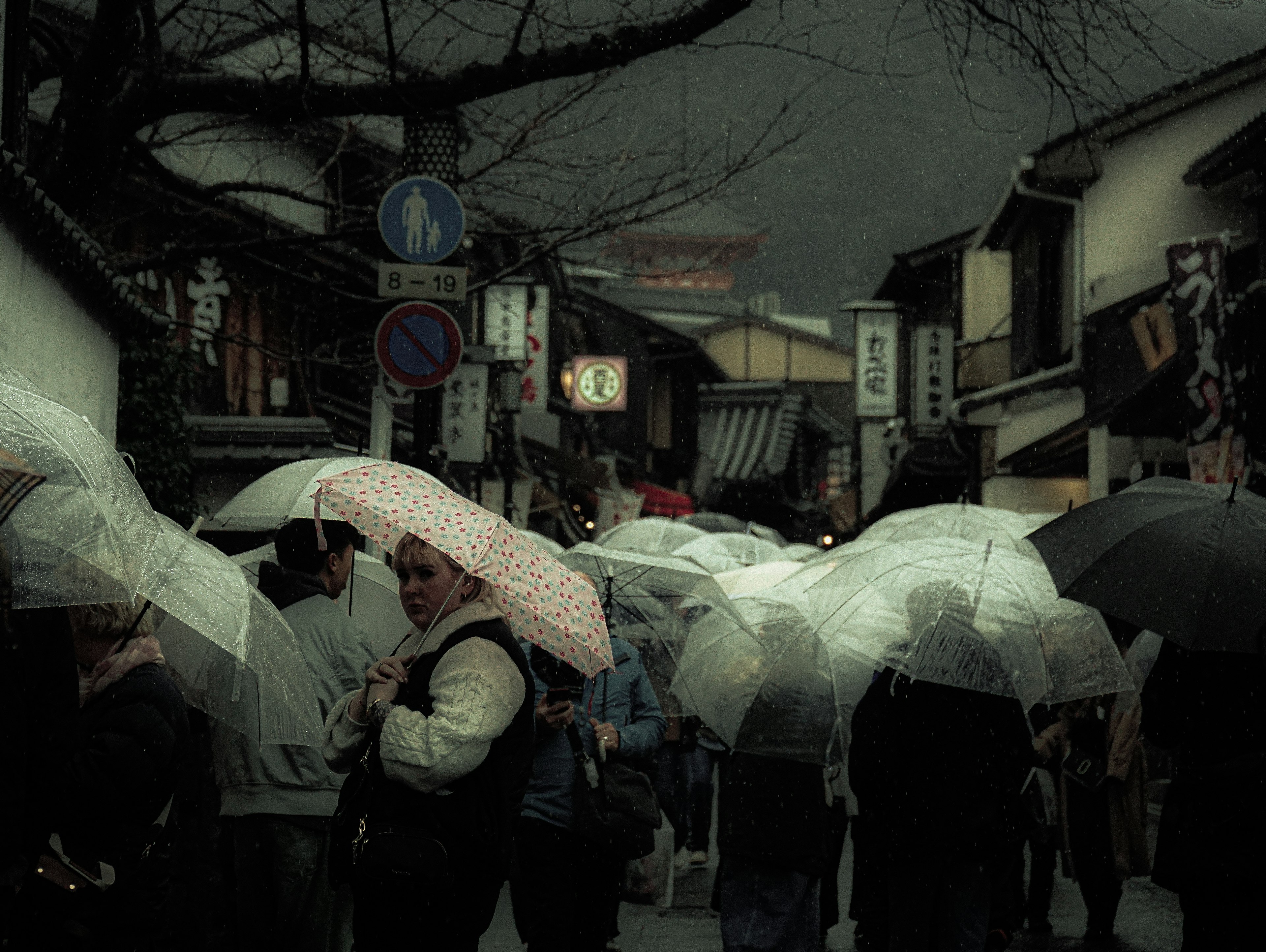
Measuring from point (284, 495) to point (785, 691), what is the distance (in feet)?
7.78

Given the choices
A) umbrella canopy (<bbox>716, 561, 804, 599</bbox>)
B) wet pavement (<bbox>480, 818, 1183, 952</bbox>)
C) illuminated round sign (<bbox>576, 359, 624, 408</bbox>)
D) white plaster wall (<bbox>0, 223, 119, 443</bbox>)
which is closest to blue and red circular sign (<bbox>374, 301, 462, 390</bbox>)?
white plaster wall (<bbox>0, 223, 119, 443</bbox>)

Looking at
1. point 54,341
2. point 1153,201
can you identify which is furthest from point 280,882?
point 1153,201

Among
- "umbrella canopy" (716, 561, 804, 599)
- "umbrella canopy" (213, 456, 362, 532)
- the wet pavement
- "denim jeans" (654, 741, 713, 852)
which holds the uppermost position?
"umbrella canopy" (213, 456, 362, 532)

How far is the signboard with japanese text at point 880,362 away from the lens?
29.0 meters

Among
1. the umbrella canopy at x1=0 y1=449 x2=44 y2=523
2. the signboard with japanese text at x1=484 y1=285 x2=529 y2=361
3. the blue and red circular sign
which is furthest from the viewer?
the signboard with japanese text at x1=484 y1=285 x2=529 y2=361

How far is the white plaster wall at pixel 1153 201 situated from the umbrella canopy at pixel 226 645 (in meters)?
14.3

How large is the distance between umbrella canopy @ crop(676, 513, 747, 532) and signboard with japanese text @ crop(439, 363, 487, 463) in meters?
3.99

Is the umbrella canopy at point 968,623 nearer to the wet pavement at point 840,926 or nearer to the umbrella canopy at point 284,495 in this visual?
the umbrella canopy at point 284,495

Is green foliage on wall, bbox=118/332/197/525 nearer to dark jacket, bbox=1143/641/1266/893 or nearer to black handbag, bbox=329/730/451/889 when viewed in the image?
black handbag, bbox=329/730/451/889

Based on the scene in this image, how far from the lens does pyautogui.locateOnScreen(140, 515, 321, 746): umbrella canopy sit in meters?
3.86

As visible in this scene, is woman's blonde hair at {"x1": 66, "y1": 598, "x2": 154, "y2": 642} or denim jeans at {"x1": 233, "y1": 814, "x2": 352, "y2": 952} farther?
denim jeans at {"x1": 233, "y1": 814, "x2": 352, "y2": 952}

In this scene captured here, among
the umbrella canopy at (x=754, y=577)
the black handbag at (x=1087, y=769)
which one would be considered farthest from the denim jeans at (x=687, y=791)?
the black handbag at (x=1087, y=769)

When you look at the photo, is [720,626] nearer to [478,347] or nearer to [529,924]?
[529,924]

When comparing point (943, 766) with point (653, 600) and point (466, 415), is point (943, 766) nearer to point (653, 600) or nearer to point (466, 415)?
point (653, 600)
